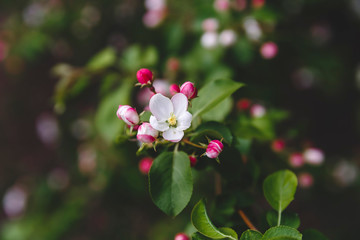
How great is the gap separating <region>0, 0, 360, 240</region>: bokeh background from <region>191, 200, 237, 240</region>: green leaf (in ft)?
2.01

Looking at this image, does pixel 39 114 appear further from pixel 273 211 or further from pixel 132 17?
pixel 273 211

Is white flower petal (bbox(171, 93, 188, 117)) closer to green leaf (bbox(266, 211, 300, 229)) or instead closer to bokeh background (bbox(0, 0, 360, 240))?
green leaf (bbox(266, 211, 300, 229))

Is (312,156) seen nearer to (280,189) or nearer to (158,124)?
(280,189)

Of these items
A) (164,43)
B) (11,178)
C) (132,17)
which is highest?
(164,43)

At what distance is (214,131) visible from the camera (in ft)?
2.74

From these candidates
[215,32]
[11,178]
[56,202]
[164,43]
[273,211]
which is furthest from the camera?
[11,178]

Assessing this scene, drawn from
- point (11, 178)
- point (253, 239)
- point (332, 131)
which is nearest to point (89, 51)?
point (11, 178)

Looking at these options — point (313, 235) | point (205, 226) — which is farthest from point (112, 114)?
point (313, 235)

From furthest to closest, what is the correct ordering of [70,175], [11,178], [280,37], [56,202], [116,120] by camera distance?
[11,178]
[70,175]
[56,202]
[280,37]
[116,120]

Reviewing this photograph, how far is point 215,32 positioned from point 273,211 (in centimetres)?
107

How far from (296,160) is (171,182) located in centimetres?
69

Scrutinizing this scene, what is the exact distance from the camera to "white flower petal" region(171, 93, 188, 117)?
0.86m

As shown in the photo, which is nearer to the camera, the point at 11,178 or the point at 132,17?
the point at 132,17

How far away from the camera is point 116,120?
154 cm
